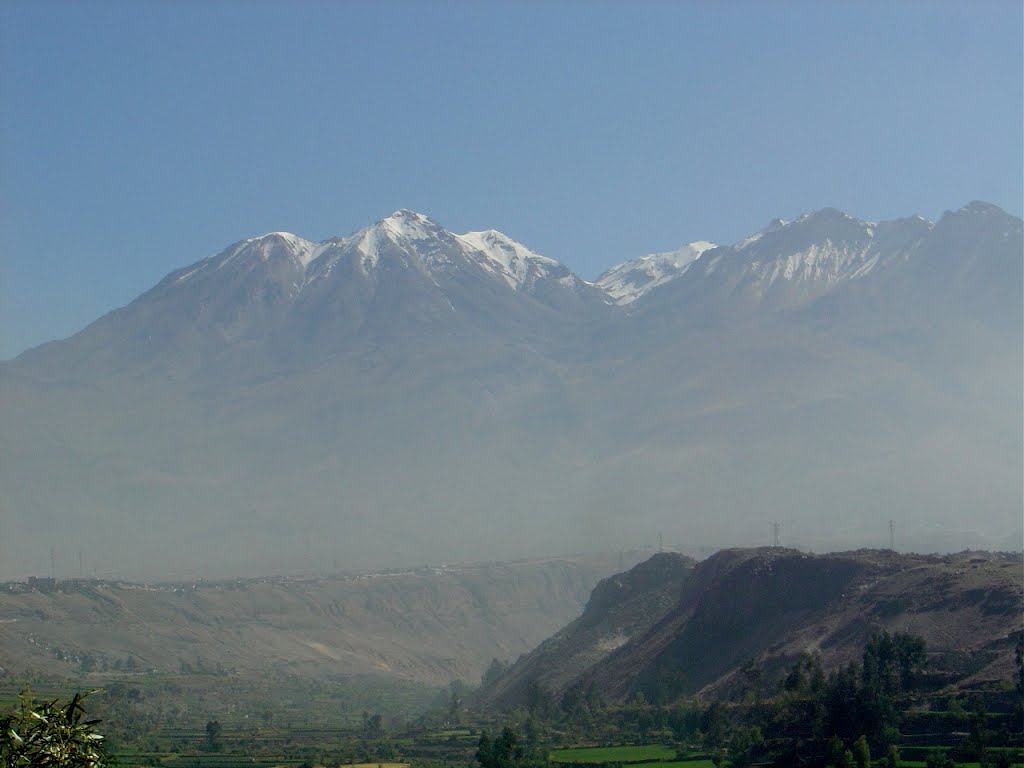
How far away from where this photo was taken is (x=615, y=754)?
Answer: 72250mm

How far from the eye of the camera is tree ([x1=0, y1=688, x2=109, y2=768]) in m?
23.8

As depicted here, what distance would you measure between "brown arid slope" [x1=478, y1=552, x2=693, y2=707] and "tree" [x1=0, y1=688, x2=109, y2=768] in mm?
81777

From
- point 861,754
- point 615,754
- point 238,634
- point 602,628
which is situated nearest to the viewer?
point 861,754

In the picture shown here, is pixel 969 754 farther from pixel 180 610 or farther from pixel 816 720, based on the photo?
pixel 180 610

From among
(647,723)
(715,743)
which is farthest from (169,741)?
(715,743)

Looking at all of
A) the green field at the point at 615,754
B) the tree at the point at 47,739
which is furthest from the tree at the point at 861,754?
the tree at the point at 47,739

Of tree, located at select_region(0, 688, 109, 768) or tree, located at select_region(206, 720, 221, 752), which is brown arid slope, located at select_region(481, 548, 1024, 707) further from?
tree, located at select_region(0, 688, 109, 768)

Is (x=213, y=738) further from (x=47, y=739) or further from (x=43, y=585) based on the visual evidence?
(x=43, y=585)

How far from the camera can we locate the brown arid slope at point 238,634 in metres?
150

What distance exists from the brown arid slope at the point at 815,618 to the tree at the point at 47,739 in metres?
50.5

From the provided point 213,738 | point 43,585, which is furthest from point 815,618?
point 43,585

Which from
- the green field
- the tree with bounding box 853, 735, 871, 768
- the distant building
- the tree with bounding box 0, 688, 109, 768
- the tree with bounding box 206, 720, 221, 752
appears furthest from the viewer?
the distant building

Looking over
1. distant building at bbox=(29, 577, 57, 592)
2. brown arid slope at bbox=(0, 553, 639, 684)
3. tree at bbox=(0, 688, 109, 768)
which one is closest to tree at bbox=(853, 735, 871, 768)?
tree at bbox=(0, 688, 109, 768)

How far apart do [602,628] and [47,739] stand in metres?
97.0
